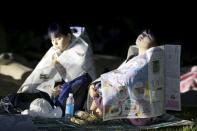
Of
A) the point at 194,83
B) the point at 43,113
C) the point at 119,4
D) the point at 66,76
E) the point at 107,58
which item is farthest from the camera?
the point at 119,4

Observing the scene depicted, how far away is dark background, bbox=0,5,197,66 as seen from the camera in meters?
15.5

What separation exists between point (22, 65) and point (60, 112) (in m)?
3.18

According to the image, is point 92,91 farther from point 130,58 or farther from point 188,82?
point 188,82

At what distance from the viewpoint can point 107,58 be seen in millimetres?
13086

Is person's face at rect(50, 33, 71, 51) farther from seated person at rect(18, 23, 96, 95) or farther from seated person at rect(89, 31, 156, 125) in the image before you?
seated person at rect(89, 31, 156, 125)

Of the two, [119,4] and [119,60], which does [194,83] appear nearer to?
[119,60]

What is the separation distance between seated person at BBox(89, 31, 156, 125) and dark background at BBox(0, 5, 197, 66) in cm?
700

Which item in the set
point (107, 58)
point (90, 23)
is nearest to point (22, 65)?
point (107, 58)

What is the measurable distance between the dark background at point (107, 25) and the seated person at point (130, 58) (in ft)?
Answer: 23.0

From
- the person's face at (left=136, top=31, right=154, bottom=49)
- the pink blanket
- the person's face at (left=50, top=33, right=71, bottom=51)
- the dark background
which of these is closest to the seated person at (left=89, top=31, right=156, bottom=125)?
the person's face at (left=136, top=31, right=154, bottom=49)

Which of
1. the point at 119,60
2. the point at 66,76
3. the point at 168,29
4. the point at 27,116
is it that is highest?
the point at 168,29

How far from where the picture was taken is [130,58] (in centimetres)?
823

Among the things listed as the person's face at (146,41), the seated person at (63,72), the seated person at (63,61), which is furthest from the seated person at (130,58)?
the seated person at (63,61)

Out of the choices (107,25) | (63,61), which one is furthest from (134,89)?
(107,25)
